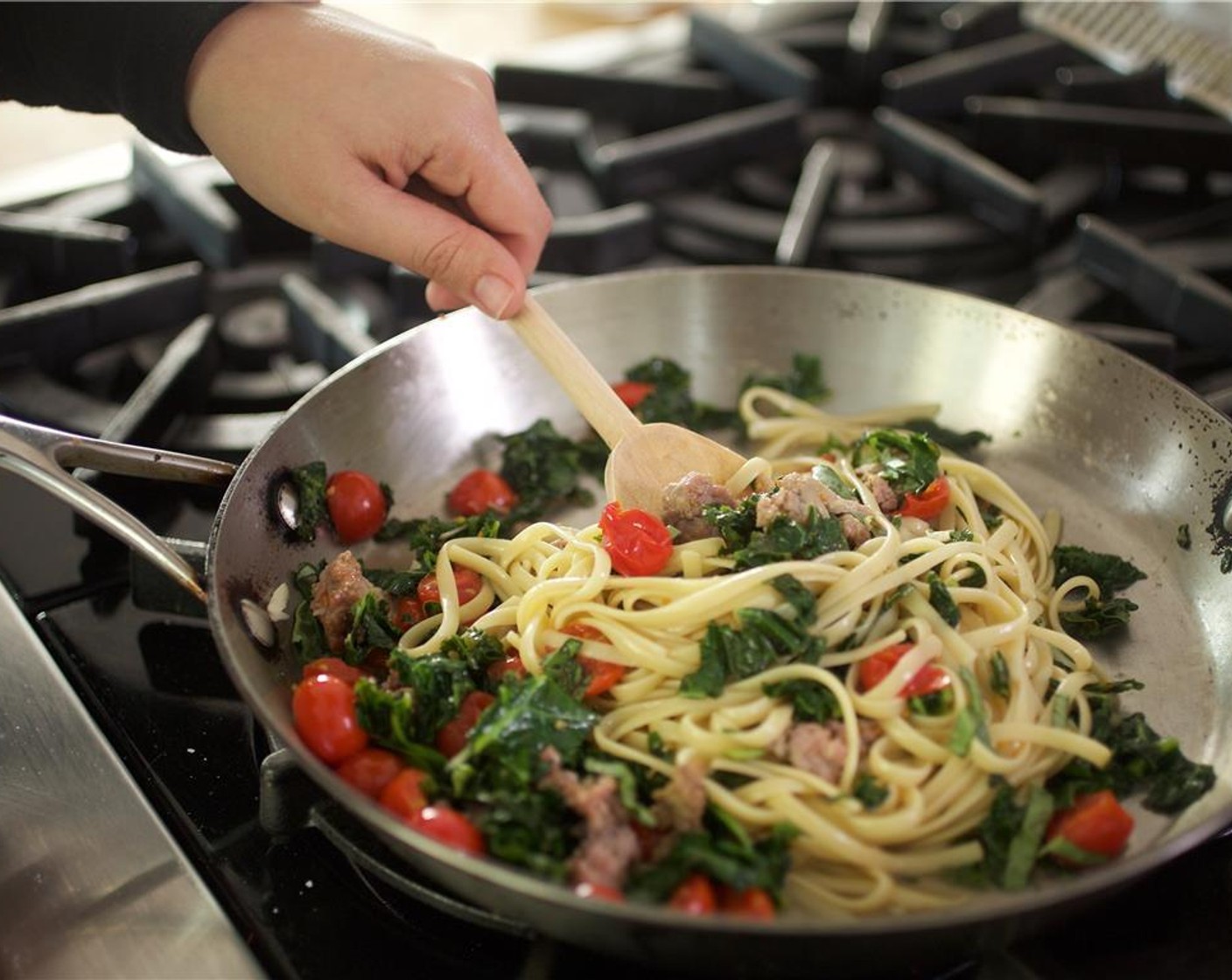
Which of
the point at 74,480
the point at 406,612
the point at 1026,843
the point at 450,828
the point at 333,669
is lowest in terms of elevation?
the point at 406,612

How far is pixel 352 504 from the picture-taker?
3.09 meters

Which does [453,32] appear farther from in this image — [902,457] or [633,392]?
[902,457]

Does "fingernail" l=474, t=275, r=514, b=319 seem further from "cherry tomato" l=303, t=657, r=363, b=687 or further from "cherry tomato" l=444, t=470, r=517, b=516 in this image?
"cherry tomato" l=303, t=657, r=363, b=687

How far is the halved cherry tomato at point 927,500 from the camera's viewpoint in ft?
10.4

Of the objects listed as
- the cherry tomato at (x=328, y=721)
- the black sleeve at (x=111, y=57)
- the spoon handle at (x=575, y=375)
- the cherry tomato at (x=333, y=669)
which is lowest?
the cherry tomato at (x=333, y=669)

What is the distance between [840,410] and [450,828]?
202 centimetres

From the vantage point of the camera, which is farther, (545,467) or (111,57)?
(545,467)

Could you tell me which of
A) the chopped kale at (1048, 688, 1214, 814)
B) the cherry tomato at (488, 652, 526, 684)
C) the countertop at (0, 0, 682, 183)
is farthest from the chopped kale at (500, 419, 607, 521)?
the countertop at (0, 0, 682, 183)

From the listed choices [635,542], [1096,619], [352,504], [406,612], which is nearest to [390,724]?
[406,612]

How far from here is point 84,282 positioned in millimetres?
4004

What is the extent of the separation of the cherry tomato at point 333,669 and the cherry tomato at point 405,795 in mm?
303

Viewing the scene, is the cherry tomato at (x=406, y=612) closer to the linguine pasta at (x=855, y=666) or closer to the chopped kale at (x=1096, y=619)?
the linguine pasta at (x=855, y=666)

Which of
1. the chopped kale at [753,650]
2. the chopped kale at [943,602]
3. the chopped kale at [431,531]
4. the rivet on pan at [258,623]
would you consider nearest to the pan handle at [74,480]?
the rivet on pan at [258,623]

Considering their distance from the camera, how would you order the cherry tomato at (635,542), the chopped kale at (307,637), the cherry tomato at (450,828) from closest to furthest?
the cherry tomato at (450,828) → the chopped kale at (307,637) → the cherry tomato at (635,542)
